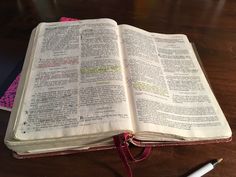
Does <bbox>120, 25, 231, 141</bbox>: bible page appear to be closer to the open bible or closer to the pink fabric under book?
the open bible

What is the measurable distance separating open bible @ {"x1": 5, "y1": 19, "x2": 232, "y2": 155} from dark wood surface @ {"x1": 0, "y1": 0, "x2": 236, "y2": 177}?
0.09ft

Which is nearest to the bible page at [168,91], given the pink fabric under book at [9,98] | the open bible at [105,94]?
the open bible at [105,94]

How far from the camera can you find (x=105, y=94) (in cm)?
53

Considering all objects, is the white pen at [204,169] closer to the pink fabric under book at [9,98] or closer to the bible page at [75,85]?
the bible page at [75,85]

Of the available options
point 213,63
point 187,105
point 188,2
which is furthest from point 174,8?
point 187,105

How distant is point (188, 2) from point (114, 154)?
0.73m

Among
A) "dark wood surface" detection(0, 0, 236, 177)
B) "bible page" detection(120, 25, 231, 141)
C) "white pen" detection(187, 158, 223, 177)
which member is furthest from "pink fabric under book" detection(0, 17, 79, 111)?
"white pen" detection(187, 158, 223, 177)

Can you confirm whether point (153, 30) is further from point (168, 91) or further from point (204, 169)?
point (204, 169)

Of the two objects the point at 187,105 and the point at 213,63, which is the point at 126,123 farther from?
the point at 213,63

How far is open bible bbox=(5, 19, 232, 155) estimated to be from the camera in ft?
1.59

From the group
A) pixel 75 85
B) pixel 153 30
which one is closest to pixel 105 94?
pixel 75 85

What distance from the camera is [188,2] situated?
1.01 m

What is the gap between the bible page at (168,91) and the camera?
1.68 ft

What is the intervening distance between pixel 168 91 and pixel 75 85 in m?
0.21
